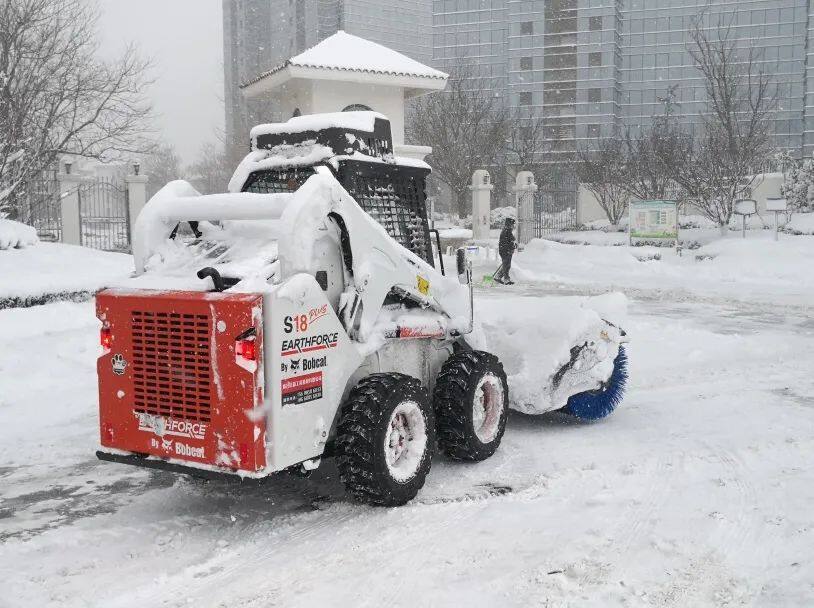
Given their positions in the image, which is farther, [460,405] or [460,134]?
[460,134]

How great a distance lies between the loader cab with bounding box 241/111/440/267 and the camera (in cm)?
564

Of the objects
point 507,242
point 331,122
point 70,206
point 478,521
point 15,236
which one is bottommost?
point 478,521

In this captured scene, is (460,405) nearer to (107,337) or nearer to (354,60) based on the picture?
(107,337)

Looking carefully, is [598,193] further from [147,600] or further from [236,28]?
[236,28]

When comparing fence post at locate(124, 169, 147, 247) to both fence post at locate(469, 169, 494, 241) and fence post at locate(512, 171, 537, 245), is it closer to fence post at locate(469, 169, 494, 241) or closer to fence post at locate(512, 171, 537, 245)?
fence post at locate(469, 169, 494, 241)

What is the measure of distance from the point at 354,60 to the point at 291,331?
16.9 metres

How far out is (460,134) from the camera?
5209cm

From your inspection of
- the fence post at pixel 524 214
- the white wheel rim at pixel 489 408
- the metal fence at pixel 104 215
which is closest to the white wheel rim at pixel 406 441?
the white wheel rim at pixel 489 408

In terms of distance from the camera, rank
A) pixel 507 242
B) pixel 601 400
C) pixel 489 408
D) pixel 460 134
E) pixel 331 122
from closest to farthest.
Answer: pixel 331 122
pixel 489 408
pixel 601 400
pixel 507 242
pixel 460 134

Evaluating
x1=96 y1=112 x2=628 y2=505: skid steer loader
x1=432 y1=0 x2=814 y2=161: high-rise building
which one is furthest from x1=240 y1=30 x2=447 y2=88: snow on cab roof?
x1=432 y1=0 x2=814 y2=161: high-rise building

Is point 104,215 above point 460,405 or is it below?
above

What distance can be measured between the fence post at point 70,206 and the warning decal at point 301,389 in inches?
779

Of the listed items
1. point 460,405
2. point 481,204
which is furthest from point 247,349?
point 481,204

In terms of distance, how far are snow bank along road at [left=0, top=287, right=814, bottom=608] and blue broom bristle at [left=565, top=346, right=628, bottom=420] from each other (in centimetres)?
13
